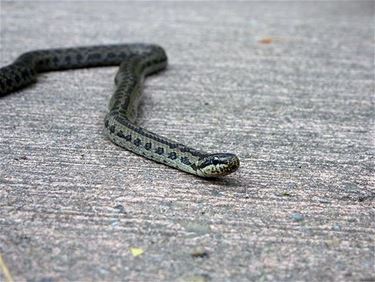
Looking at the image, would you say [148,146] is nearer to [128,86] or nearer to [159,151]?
[159,151]

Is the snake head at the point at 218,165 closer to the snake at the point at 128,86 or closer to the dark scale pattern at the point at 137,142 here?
the snake at the point at 128,86

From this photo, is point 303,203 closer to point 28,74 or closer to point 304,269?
point 304,269

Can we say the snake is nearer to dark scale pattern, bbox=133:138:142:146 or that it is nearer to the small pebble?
dark scale pattern, bbox=133:138:142:146

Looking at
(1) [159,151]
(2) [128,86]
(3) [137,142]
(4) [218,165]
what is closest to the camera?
(4) [218,165]

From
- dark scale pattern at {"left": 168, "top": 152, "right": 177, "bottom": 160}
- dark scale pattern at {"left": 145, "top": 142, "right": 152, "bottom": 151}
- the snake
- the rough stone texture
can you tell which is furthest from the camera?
dark scale pattern at {"left": 145, "top": 142, "right": 152, "bottom": 151}

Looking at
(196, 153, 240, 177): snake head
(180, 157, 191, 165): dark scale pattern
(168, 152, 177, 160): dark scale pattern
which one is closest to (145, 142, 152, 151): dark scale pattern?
(168, 152, 177, 160): dark scale pattern

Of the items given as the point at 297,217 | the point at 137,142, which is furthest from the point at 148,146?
the point at 297,217
